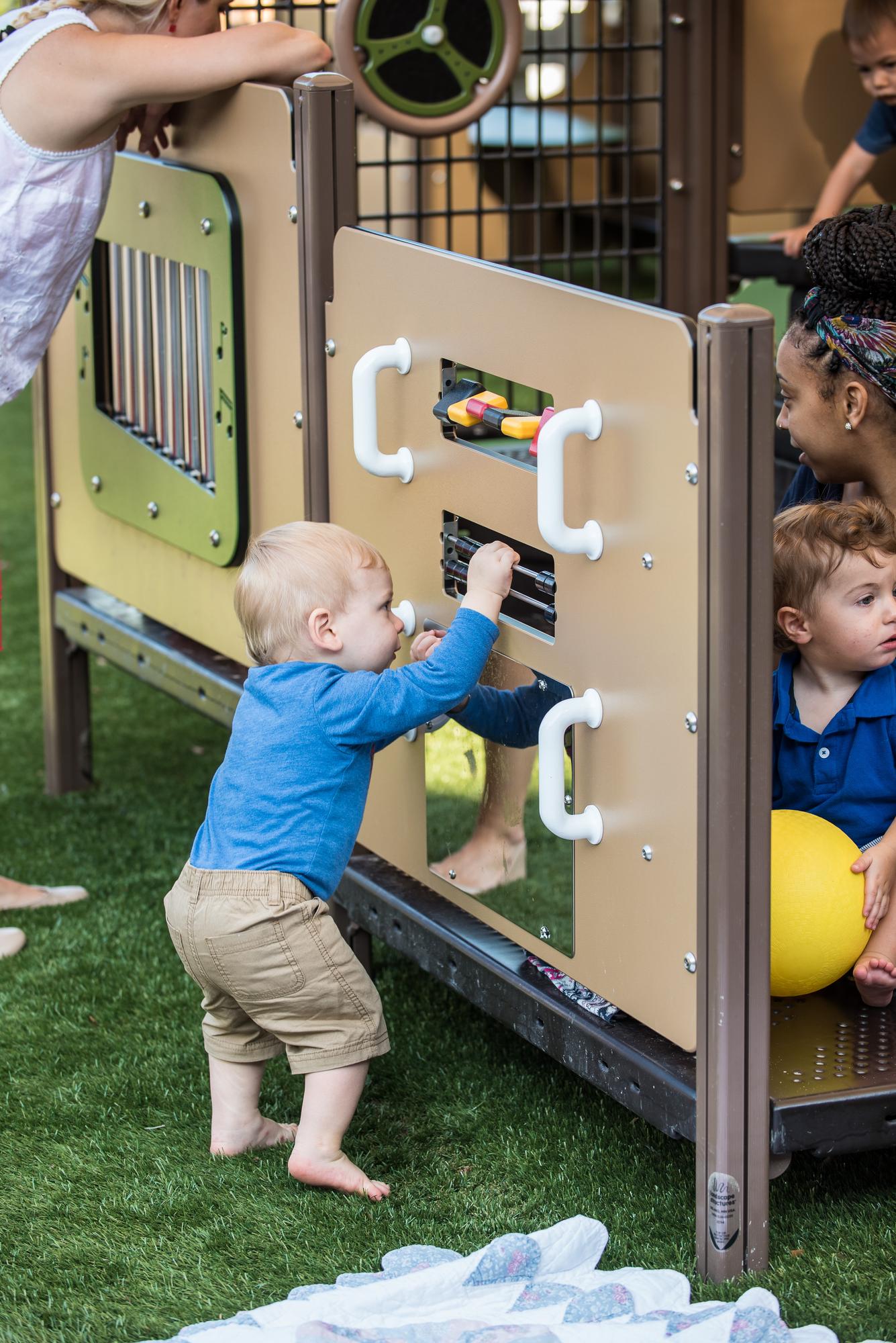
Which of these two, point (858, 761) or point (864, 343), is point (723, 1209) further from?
point (864, 343)

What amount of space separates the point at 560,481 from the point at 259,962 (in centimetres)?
74

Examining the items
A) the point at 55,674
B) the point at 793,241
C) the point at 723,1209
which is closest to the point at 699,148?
the point at 793,241

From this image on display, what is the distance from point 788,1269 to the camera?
2.06 m

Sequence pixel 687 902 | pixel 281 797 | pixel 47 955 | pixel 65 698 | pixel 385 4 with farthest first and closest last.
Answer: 1. pixel 65 698
2. pixel 385 4
3. pixel 47 955
4. pixel 281 797
5. pixel 687 902

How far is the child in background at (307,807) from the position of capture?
2.24 metres

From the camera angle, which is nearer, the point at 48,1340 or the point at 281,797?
the point at 48,1340

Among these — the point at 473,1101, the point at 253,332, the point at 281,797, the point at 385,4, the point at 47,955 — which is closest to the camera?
the point at 281,797

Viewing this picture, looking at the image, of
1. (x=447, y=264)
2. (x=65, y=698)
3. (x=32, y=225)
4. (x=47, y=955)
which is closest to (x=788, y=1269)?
(x=447, y=264)

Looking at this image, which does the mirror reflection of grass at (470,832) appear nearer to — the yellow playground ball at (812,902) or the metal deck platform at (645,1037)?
the metal deck platform at (645,1037)

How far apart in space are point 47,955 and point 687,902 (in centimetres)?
154

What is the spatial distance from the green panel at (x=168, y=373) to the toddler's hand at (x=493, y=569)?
872 mm

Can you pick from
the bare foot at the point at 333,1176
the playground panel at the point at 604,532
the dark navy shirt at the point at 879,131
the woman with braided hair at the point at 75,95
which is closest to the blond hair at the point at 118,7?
the woman with braided hair at the point at 75,95

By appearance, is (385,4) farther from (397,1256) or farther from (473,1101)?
(397,1256)

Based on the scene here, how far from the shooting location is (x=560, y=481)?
1969 mm
